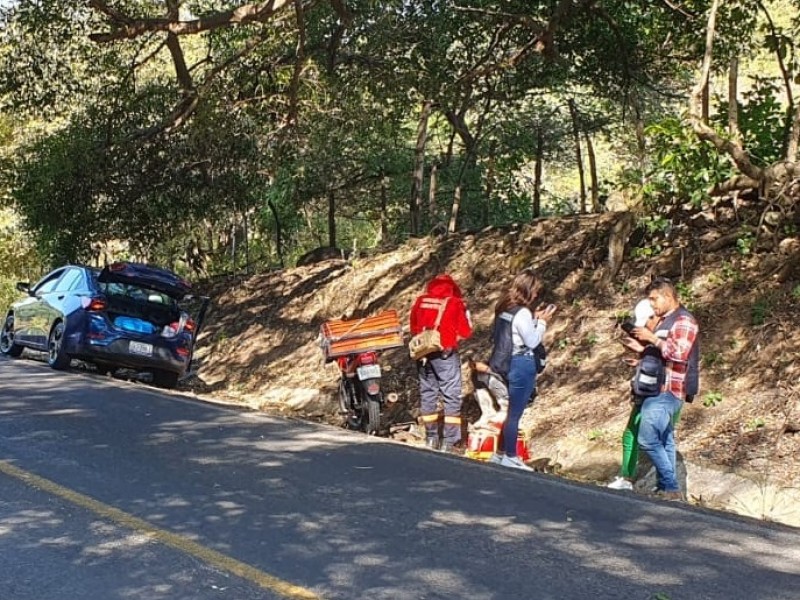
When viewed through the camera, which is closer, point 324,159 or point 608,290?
point 608,290

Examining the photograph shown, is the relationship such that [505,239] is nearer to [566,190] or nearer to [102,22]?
[102,22]

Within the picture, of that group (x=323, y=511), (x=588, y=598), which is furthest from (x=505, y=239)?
(x=588, y=598)

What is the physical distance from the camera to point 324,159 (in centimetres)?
2230

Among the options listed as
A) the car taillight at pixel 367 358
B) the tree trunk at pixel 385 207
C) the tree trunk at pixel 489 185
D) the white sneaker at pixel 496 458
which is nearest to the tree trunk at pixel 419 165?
the tree trunk at pixel 489 185

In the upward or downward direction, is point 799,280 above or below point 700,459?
above

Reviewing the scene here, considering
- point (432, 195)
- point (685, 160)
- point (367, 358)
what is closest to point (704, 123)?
point (685, 160)

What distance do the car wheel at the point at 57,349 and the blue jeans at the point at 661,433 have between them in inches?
360

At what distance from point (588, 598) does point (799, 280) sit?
7315mm

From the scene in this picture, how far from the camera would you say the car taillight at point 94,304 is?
13.9m

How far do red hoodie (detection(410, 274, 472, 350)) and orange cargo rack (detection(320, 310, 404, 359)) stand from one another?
1.67ft

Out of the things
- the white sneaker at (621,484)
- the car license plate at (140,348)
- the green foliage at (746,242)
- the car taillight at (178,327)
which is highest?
the green foliage at (746,242)

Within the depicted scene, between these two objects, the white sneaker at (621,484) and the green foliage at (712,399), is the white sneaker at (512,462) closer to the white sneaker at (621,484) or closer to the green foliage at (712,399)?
the white sneaker at (621,484)

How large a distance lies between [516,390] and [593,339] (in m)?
3.31

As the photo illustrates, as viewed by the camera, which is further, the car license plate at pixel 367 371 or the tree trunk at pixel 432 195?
the tree trunk at pixel 432 195
